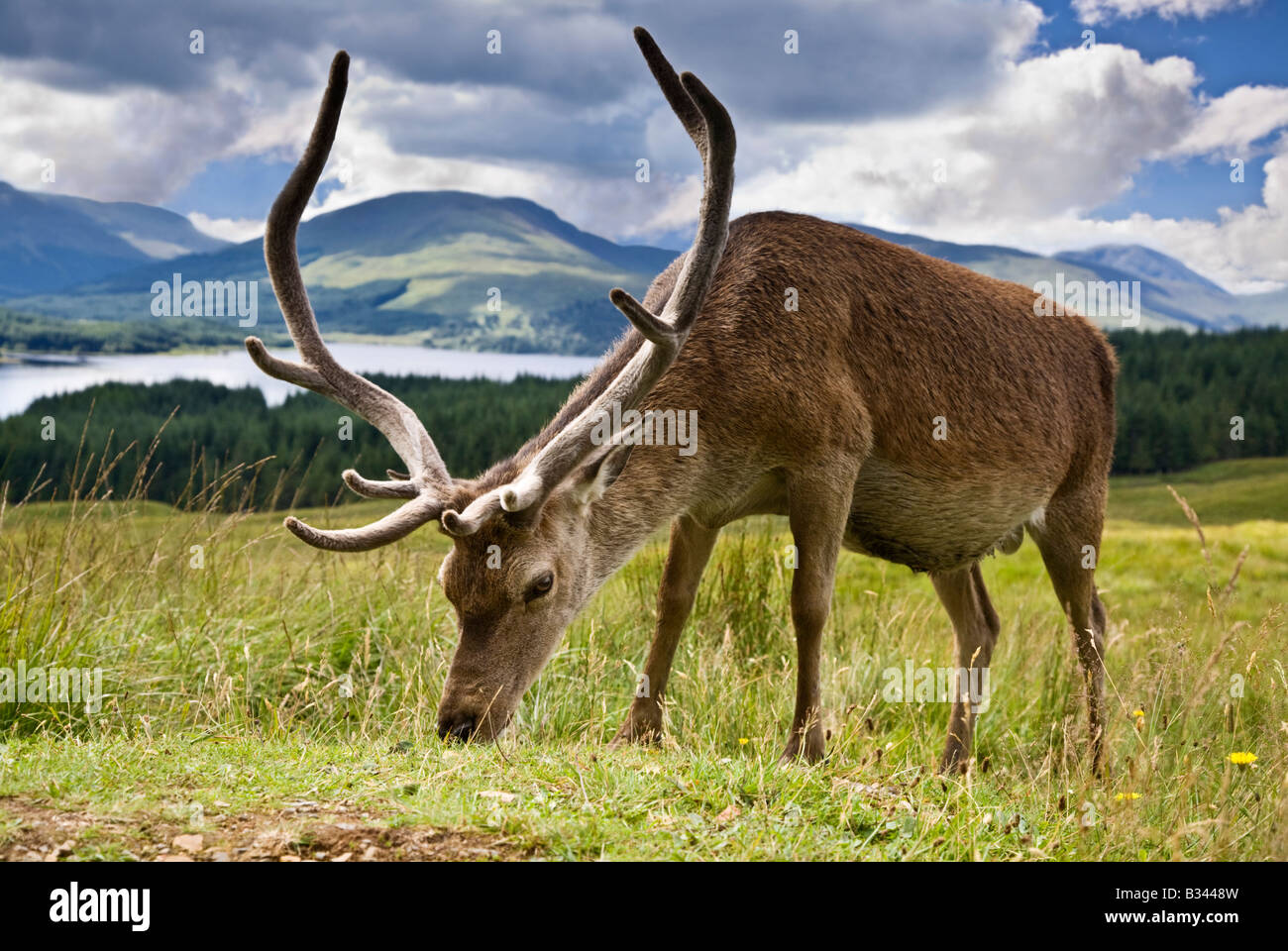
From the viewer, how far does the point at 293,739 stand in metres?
5.62

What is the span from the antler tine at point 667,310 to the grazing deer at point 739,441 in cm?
1

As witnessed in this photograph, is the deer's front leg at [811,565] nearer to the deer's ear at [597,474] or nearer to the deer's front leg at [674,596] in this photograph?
the deer's front leg at [674,596]

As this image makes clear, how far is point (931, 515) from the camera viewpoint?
654 cm

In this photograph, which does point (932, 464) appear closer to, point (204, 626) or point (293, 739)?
point (293, 739)

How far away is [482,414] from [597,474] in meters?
34.4

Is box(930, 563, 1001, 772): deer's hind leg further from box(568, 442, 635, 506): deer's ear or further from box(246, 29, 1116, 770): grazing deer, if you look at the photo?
box(568, 442, 635, 506): deer's ear

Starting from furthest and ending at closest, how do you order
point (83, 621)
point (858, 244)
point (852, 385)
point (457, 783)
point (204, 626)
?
point (204, 626), point (83, 621), point (858, 244), point (852, 385), point (457, 783)

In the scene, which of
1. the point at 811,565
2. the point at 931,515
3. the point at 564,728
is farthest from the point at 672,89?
the point at 564,728

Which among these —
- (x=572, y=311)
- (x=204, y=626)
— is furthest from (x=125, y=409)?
(x=572, y=311)

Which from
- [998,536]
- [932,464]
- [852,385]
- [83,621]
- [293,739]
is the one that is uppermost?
[852,385]

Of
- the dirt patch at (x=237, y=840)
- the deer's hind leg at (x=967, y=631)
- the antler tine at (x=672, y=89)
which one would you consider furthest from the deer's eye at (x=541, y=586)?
the deer's hind leg at (x=967, y=631)

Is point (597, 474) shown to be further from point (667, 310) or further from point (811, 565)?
point (811, 565)

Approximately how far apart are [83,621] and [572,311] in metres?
155

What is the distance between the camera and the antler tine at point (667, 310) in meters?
5.16
